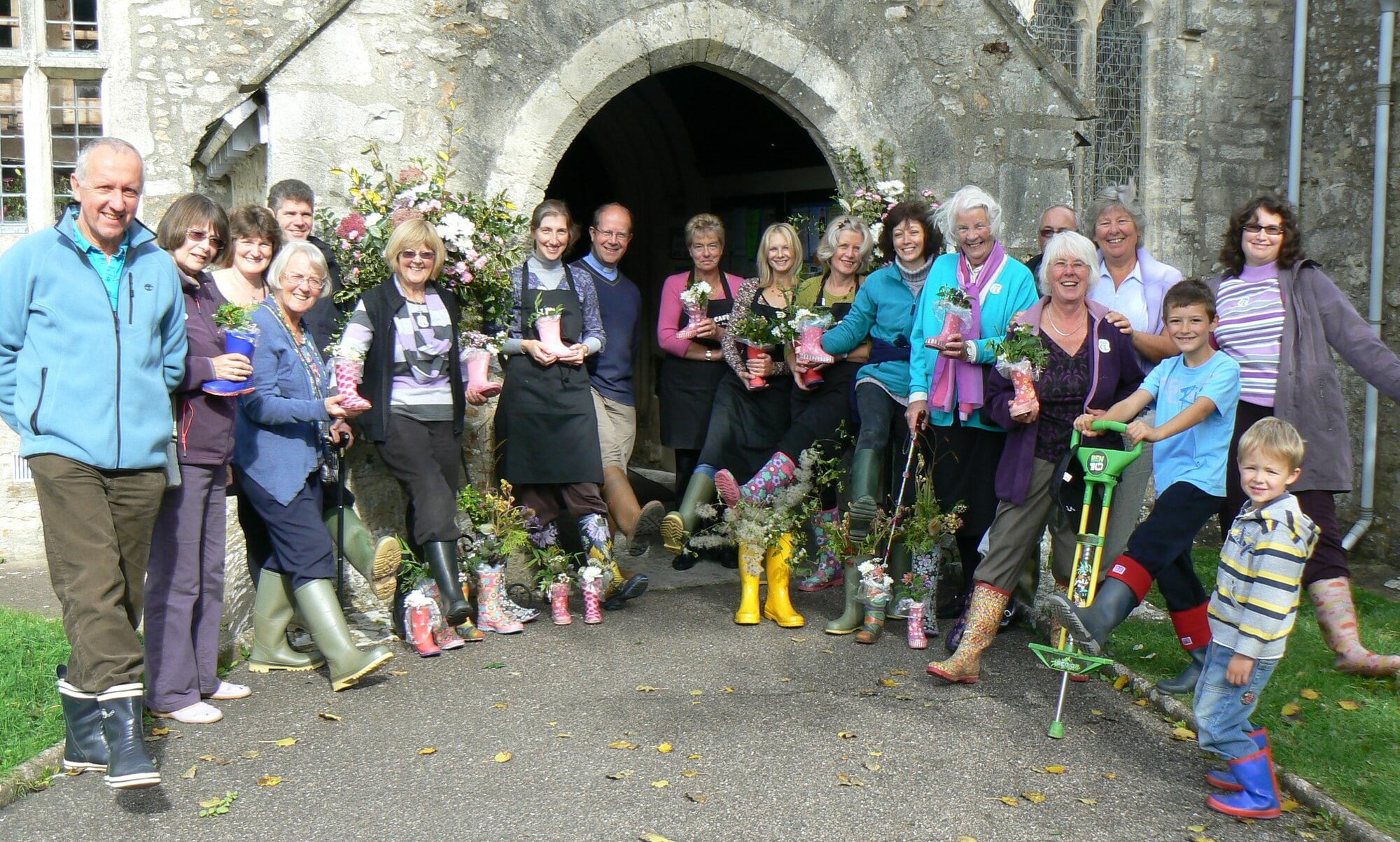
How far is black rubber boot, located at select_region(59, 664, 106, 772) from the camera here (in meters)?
3.72

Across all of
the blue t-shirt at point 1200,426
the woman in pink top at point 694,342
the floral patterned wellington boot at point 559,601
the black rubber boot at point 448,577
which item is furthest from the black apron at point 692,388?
the blue t-shirt at point 1200,426

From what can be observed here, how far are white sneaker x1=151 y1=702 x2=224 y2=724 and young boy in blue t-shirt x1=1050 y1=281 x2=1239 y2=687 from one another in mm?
3035

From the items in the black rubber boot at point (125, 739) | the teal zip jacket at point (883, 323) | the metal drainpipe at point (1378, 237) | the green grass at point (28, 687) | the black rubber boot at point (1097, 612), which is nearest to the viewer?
the black rubber boot at point (125, 739)

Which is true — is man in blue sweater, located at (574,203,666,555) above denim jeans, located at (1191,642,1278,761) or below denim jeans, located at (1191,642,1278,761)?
above

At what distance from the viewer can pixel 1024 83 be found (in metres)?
7.02

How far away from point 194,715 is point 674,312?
3.23 metres

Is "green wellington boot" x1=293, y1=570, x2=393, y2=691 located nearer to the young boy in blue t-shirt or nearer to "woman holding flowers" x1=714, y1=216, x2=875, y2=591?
"woman holding flowers" x1=714, y1=216, x2=875, y2=591

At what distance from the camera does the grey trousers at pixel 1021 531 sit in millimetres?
4887

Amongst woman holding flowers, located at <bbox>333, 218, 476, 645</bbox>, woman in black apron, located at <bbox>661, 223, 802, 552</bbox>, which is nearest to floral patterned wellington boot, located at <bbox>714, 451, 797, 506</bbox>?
woman in black apron, located at <bbox>661, 223, 802, 552</bbox>

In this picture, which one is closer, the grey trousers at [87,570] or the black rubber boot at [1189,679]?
the grey trousers at [87,570]

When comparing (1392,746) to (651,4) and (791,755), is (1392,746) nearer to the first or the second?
(791,755)

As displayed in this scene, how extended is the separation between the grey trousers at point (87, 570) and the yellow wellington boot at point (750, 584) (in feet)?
9.10

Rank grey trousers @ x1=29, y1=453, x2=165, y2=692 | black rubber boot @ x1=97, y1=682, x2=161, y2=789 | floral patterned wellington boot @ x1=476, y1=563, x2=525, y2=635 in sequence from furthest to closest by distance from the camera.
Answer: floral patterned wellington boot @ x1=476, y1=563, x2=525, y2=635
grey trousers @ x1=29, y1=453, x2=165, y2=692
black rubber boot @ x1=97, y1=682, x2=161, y2=789

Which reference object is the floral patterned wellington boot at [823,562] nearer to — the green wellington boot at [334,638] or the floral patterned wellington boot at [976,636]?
the floral patterned wellington boot at [976,636]
